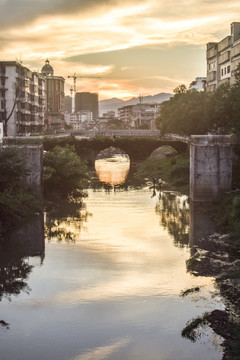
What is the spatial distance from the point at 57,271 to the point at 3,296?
4640mm

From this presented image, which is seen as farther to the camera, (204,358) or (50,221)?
(50,221)

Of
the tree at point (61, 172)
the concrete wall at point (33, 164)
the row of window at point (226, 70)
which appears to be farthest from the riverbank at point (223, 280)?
the row of window at point (226, 70)

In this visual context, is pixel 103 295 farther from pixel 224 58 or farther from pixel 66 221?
pixel 224 58

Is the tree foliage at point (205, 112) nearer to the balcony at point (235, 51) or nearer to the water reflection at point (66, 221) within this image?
the balcony at point (235, 51)

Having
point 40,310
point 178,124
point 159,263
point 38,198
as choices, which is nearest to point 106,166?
point 178,124

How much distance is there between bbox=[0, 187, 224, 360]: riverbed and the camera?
2245 cm

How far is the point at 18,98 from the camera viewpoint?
111m

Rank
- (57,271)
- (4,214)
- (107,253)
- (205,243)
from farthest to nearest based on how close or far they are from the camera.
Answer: (4,214) → (205,243) → (107,253) → (57,271)

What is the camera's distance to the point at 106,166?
4267 inches

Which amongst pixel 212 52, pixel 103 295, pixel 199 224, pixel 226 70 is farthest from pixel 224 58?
pixel 103 295

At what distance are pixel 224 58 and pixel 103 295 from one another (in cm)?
7674

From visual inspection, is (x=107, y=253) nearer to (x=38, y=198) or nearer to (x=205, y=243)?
(x=205, y=243)

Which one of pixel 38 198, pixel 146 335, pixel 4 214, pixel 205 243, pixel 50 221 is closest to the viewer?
pixel 146 335

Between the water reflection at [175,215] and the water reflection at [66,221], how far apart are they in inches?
271
